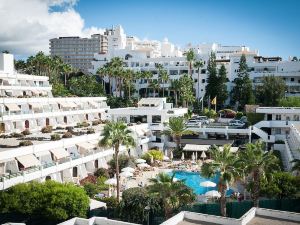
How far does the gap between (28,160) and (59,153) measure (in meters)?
4.90

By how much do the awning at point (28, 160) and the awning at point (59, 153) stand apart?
322 cm

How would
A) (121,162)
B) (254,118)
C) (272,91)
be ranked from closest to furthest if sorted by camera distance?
(121,162)
(254,118)
(272,91)

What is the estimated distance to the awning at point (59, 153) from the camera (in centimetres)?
4306

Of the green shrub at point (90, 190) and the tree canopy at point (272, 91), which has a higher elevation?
the tree canopy at point (272, 91)

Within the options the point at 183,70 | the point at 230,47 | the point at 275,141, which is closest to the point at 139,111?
the point at 275,141

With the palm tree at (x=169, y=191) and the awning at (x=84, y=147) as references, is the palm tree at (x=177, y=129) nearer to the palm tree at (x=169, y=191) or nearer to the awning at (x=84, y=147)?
the awning at (x=84, y=147)

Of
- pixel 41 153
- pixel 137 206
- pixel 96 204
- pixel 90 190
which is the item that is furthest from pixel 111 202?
pixel 41 153

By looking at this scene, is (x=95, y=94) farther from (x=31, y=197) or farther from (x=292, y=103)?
(x=31, y=197)

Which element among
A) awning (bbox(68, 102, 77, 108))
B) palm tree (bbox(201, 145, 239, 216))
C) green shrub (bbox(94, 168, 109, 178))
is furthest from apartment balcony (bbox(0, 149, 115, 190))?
awning (bbox(68, 102, 77, 108))

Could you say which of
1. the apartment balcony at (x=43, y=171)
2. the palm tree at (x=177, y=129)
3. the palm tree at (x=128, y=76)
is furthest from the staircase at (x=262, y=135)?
the palm tree at (x=128, y=76)

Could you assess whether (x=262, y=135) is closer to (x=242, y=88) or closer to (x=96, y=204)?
(x=242, y=88)

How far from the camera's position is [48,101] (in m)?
63.4

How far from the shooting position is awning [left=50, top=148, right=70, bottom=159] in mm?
43056

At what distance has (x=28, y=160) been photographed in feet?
128
